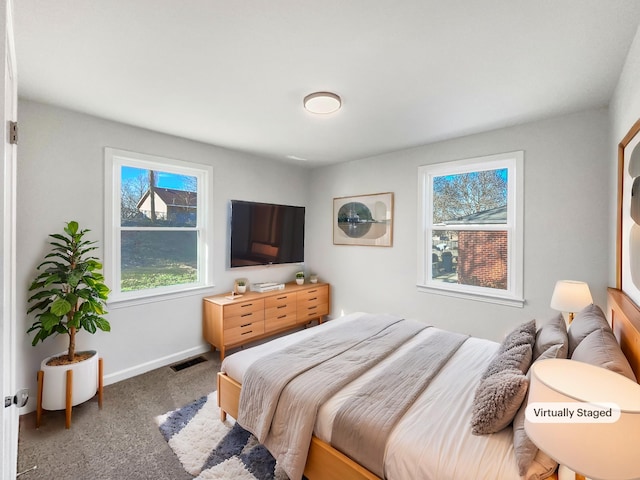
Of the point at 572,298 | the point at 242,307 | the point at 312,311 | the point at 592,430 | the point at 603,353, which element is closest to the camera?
the point at 592,430

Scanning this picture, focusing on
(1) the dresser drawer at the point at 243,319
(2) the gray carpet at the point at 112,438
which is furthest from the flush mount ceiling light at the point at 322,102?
(2) the gray carpet at the point at 112,438

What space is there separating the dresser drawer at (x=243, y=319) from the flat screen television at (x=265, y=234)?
2.23 ft

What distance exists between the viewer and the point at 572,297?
2184mm

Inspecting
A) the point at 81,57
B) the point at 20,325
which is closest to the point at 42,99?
the point at 81,57

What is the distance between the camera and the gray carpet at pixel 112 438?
1787 millimetres

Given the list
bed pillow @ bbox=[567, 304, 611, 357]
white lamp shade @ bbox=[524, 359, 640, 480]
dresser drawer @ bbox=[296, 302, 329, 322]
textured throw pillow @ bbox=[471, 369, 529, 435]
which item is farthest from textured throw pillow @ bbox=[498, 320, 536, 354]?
dresser drawer @ bbox=[296, 302, 329, 322]

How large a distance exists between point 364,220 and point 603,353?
3.05 metres

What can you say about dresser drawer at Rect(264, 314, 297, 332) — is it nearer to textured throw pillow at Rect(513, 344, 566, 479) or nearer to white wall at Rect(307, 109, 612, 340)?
white wall at Rect(307, 109, 612, 340)

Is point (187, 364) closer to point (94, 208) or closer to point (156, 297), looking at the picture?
point (156, 297)

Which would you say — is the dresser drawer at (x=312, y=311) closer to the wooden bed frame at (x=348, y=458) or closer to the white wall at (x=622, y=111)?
the wooden bed frame at (x=348, y=458)

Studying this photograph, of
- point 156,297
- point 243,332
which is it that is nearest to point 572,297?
point 243,332

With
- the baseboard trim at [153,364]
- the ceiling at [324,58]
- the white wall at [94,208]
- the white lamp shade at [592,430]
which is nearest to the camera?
the white lamp shade at [592,430]

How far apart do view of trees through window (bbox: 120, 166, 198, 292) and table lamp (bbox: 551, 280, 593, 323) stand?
3632 mm

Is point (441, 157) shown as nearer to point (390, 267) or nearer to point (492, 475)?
point (390, 267)
